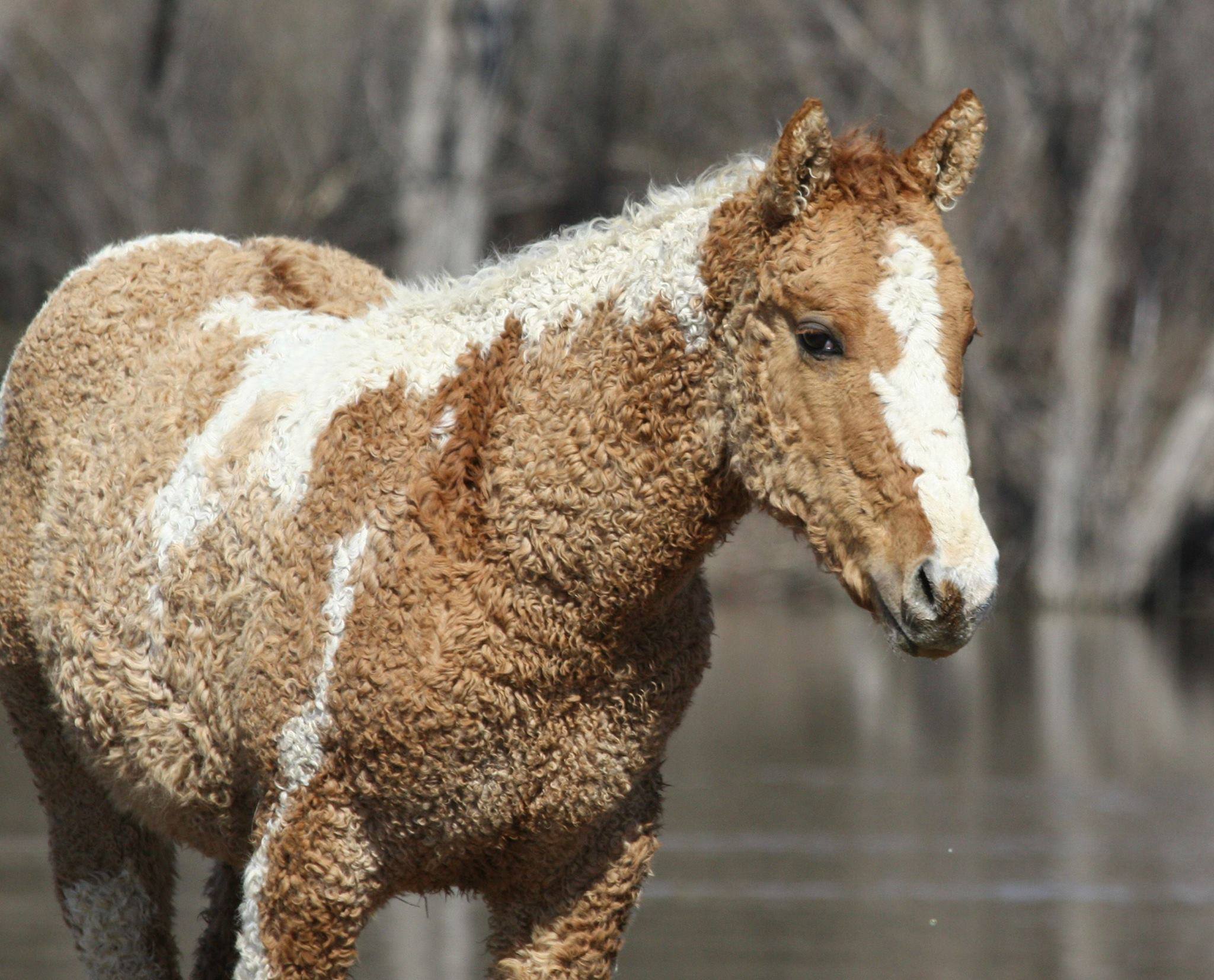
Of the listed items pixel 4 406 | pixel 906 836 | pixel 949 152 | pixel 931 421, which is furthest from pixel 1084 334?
pixel 931 421

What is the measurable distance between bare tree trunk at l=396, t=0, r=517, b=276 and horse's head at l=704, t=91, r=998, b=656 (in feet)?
48.5

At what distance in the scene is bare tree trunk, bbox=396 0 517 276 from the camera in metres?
17.7

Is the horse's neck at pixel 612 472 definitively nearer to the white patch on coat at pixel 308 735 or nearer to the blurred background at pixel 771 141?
the white patch on coat at pixel 308 735

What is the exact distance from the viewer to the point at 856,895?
22.3ft

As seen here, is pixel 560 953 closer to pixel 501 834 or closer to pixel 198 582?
pixel 501 834

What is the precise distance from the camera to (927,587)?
2.82 metres

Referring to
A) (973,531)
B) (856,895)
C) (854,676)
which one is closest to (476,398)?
(973,531)

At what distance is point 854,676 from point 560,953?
367 inches

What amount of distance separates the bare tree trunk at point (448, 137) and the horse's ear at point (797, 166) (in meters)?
14.8

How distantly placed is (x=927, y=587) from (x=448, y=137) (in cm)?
1586

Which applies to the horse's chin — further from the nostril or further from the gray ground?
the gray ground

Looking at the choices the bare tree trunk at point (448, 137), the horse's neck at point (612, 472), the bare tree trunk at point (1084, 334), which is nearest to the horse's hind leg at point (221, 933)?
the horse's neck at point (612, 472)

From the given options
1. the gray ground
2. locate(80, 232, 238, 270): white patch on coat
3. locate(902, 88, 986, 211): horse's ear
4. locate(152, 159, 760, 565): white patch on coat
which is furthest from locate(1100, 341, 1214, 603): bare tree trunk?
locate(902, 88, 986, 211): horse's ear

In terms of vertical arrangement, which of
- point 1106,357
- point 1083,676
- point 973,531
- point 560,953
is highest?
point 1106,357
